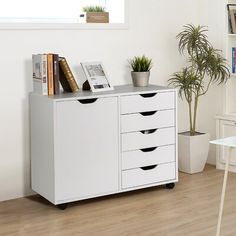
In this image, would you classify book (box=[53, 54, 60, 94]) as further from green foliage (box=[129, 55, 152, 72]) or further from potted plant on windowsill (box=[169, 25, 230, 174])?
potted plant on windowsill (box=[169, 25, 230, 174])

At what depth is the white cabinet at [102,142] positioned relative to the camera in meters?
3.84

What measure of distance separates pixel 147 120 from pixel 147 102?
0.45ft

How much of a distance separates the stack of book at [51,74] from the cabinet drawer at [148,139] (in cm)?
54

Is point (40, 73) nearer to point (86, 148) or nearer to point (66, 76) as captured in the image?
point (66, 76)

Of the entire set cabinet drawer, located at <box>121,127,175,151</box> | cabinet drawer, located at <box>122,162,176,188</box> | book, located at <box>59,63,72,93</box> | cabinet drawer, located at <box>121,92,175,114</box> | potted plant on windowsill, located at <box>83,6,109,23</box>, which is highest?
potted plant on windowsill, located at <box>83,6,109,23</box>

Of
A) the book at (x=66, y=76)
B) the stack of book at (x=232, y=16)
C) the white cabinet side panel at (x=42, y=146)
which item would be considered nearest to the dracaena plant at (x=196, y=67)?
the stack of book at (x=232, y=16)

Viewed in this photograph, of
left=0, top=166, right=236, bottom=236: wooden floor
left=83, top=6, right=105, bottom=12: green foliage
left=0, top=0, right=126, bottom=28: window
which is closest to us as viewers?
left=0, top=166, right=236, bottom=236: wooden floor

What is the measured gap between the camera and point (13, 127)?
414cm

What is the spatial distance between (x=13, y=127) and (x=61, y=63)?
61cm

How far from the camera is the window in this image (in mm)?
4285

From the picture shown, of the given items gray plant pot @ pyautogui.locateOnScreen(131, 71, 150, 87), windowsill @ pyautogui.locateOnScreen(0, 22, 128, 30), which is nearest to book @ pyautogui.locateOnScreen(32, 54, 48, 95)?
windowsill @ pyautogui.locateOnScreen(0, 22, 128, 30)

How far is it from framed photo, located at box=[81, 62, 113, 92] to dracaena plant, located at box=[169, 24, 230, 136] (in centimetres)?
82

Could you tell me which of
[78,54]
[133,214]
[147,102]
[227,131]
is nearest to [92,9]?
[78,54]

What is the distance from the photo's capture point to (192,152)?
4754 mm
